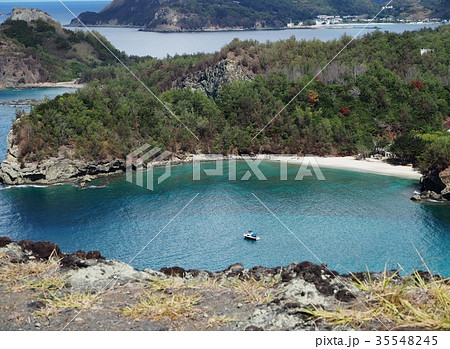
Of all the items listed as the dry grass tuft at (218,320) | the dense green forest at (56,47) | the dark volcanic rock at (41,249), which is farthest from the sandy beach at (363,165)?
→ the dense green forest at (56,47)

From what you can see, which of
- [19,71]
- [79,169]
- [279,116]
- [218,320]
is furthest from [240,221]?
[19,71]

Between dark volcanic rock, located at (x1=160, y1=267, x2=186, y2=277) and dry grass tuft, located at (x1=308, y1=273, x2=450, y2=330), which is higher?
dry grass tuft, located at (x1=308, y1=273, x2=450, y2=330)

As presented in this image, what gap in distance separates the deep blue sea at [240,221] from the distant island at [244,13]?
9016cm

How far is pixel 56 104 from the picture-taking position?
3394 centimetres

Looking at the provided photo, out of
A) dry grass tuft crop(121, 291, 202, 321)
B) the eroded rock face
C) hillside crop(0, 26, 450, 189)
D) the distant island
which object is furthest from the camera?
the distant island

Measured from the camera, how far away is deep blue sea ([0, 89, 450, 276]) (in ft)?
63.3

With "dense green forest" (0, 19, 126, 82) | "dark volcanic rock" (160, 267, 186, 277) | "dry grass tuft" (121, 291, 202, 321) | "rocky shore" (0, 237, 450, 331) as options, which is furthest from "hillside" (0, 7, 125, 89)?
"dry grass tuft" (121, 291, 202, 321)

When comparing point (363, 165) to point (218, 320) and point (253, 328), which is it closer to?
point (218, 320)

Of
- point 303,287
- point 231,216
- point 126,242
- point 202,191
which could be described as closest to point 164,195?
point 202,191

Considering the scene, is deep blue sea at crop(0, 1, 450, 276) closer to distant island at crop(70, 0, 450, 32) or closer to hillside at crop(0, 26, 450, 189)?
hillside at crop(0, 26, 450, 189)

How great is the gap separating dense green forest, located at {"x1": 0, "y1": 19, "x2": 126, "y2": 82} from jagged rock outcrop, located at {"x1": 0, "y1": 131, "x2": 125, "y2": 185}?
49.2m

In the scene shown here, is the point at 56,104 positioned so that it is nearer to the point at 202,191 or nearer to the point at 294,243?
the point at 202,191

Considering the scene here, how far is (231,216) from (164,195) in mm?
4937

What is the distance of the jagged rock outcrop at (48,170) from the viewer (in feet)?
97.1
